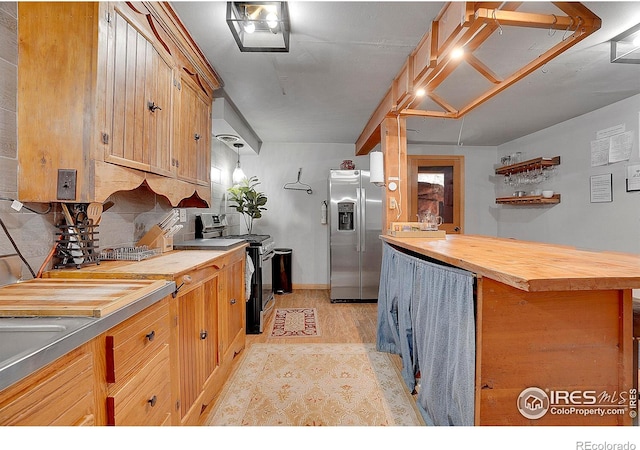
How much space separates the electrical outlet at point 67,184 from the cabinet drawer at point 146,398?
0.76m

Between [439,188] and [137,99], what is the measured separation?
4630mm

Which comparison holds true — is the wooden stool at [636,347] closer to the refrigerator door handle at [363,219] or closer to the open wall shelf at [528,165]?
the refrigerator door handle at [363,219]

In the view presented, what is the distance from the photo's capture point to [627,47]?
202 cm

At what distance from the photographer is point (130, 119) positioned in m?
1.47

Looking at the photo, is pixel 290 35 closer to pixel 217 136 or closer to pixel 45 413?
pixel 217 136

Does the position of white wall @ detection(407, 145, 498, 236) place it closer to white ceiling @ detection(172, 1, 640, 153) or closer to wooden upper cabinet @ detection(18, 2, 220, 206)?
white ceiling @ detection(172, 1, 640, 153)

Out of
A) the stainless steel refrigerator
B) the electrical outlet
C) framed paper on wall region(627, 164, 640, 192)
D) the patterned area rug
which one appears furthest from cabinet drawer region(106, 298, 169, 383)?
framed paper on wall region(627, 164, 640, 192)

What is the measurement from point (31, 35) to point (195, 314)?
1.45 metres

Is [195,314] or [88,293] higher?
[88,293]

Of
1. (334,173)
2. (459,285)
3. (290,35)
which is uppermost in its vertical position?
(290,35)

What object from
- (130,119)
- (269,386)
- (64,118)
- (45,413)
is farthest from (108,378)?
(269,386)

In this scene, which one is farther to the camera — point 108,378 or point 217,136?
point 217,136

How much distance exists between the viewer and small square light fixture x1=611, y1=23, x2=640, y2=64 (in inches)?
74.8

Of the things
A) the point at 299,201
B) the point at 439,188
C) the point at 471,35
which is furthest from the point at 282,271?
the point at 471,35
